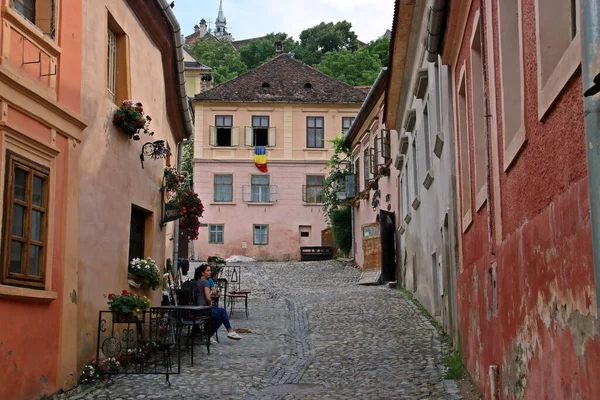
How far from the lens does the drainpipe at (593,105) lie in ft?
9.23

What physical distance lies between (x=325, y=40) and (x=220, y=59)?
1075 cm

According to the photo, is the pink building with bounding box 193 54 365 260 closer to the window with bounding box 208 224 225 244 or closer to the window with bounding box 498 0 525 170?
the window with bounding box 208 224 225 244

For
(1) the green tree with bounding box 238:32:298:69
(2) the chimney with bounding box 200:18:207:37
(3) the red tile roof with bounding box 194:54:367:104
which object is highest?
(2) the chimney with bounding box 200:18:207:37

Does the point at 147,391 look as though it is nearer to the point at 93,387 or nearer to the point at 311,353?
the point at 93,387

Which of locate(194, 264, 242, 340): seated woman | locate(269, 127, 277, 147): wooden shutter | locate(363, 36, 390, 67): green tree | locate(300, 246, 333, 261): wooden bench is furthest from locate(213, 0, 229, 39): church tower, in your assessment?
locate(194, 264, 242, 340): seated woman

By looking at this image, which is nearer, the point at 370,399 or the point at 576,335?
the point at 576,335

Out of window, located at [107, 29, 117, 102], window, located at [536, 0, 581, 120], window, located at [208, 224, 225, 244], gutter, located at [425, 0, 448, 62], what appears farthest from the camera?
window, located at [208, 224, 225, 244]

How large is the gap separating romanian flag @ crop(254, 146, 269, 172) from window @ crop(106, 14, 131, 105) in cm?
2916

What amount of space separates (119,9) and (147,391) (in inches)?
228

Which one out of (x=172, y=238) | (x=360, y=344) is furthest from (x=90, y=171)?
(x=172, y=238)

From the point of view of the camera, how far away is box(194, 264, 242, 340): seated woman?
1348 centimetres

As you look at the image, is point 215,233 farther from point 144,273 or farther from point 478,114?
point 478,114

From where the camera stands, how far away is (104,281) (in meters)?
10.8

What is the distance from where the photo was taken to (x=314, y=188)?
42125mm
